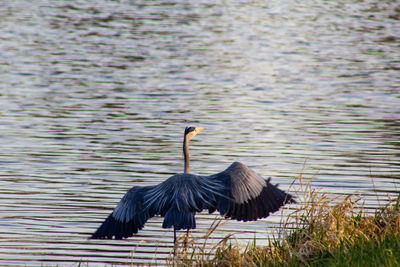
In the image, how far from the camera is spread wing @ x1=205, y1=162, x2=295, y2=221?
331 inches

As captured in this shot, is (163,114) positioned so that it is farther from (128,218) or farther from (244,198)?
(244,198)

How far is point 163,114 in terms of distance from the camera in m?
18.9

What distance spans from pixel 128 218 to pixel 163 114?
10.5 meters

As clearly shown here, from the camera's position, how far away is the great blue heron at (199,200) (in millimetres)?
8375

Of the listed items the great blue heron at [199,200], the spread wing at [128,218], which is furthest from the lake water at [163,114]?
the great blue heron at [199,200]

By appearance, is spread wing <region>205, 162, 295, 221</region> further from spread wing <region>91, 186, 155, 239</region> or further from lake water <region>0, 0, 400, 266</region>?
lake water <region>0, 0, 400, 266</region>

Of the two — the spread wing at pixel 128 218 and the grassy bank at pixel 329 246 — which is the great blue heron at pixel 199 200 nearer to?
the spread wing at pixel 128 218

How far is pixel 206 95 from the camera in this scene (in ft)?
70.4

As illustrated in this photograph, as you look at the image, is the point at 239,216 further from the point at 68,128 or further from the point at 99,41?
the point at 99,41

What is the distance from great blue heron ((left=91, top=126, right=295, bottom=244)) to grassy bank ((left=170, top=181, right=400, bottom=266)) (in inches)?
12.9

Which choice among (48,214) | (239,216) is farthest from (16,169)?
(239,216)

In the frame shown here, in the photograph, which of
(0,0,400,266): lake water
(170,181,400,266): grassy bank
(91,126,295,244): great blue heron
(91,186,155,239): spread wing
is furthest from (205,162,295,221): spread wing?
(0,0,400,266): lake water

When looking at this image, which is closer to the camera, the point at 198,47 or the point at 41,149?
the point at 41,149

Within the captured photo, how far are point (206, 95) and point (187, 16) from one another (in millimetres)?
18903
